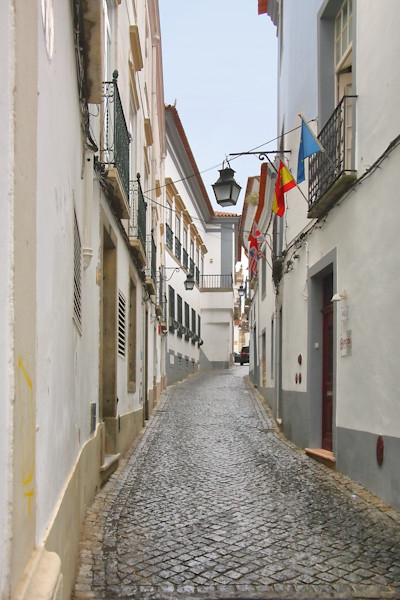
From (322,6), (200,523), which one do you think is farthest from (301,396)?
(322,6)

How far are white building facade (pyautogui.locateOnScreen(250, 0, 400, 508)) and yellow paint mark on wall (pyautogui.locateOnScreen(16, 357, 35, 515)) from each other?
4.21 m

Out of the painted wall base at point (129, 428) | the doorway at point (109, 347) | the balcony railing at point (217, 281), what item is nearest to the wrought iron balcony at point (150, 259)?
the painted wall base at point (129, 428)

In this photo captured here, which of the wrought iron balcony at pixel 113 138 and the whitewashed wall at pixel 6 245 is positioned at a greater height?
the wrought iron balcony at pixel 113 138

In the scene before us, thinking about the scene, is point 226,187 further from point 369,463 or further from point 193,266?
point 193,266

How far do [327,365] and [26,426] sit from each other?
24.8 feet

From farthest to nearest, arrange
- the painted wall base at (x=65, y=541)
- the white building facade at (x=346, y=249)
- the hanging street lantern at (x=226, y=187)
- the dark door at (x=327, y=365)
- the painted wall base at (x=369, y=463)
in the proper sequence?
the hanging street lantern at (x=226, y=187) < the dark door at (x=327, y=365) < the white building facade at (x=346, y=249) < the painted wall base at (x=369, y=463) < the painted wall base at (x=65, y=541)

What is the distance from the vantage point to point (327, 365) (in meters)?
9.46

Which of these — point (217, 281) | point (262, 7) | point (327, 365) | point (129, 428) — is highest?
point (262, 7)

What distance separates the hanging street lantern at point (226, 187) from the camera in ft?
35.4

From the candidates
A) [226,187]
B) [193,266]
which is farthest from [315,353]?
[193,266]

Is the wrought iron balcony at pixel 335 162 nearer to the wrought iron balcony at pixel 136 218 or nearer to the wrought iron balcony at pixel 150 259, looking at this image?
the wrought iron balcony at pixel 136 218

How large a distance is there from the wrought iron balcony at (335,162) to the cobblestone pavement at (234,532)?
10.6ft

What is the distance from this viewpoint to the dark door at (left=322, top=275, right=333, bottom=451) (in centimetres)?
930

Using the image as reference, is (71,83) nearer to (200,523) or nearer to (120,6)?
(200,523)
